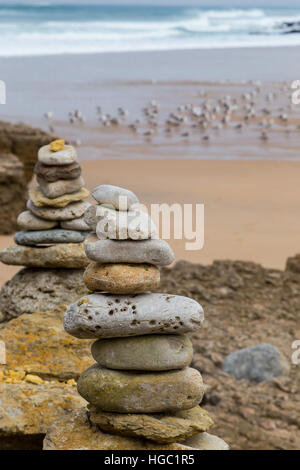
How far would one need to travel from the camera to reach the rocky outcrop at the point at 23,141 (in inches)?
617

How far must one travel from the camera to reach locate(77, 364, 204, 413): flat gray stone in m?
5.82

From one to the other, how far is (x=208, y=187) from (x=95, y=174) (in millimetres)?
2558

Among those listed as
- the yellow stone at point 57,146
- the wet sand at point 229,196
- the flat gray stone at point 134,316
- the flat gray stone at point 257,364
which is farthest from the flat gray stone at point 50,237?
the wet sand at point 229,196

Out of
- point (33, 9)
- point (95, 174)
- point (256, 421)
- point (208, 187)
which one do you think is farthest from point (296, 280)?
point (33, 9)

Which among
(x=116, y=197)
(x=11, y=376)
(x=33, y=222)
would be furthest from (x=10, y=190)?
(x=116, y=197)

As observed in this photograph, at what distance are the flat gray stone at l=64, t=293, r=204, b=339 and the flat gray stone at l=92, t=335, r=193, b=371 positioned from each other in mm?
67

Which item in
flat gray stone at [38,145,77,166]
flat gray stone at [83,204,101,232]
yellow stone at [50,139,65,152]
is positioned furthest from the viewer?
yellow stone at [50,139,65,152]

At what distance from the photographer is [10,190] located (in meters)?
14.8

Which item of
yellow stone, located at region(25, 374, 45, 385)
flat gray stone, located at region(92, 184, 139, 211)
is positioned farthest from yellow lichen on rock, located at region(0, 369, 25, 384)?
flat gray stone, located at region(92, 184, 139, 211)

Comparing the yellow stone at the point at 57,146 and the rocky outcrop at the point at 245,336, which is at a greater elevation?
the yellow stone at the point at 57,146

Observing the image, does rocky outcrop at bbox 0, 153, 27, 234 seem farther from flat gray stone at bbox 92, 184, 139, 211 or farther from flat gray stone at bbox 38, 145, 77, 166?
flat gray stone at bbox 92, 184, 139, 211

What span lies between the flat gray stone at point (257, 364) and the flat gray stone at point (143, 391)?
123 inches

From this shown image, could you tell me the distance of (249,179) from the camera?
19.4m

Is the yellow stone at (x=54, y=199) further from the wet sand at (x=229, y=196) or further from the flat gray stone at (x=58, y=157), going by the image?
the wet sand at (x=229, y=196)
